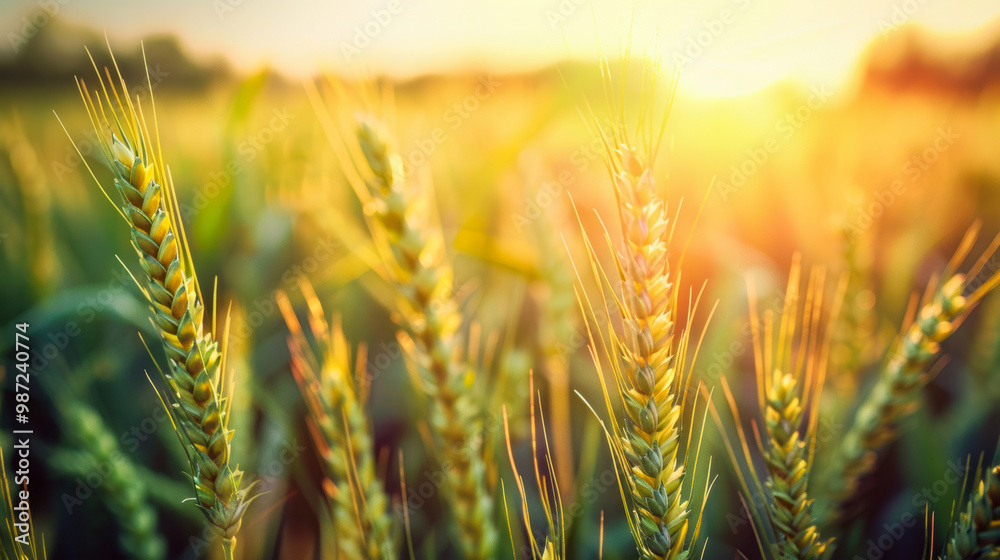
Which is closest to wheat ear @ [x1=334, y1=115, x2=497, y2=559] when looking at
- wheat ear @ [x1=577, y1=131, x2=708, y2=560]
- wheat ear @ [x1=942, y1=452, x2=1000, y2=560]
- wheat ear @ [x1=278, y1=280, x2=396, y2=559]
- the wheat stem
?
the wheat stem

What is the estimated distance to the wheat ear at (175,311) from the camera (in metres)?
0.60

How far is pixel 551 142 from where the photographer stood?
319 cm

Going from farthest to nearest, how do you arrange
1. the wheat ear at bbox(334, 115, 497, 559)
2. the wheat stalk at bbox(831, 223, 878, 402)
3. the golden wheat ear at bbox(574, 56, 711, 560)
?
the wheat stalk at bbox(831, 223, 878, 402), the wheat ear at bbox(334, 115, 497, 559), the golden wheat ear at bbox(574, 56, 711, 560)

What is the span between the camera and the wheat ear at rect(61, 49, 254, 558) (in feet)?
1.97

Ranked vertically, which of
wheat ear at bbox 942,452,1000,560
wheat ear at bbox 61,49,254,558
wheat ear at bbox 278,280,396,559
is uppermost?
wheat ear at bbox 61,49,254,558

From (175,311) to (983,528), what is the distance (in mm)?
1168

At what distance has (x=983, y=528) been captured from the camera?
0.66 m

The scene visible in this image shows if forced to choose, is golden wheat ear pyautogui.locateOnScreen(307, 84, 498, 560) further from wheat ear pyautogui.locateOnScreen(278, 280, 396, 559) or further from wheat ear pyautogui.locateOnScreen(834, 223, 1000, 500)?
wheat ear pyautogui.locateOnScreen(834, 223, 1000, 500)

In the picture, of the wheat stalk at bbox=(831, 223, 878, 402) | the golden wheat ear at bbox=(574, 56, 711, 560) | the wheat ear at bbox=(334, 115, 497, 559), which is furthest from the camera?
the wheat stalk at bbox=(831, 223, 878, 402)

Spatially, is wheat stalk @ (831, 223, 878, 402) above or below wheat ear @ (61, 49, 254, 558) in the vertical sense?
below

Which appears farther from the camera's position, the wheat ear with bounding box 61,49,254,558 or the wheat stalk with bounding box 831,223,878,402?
the wheat stalk with bounding box 831,223,878,402

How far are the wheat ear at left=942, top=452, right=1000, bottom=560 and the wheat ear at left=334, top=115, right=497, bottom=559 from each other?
0.71 metres

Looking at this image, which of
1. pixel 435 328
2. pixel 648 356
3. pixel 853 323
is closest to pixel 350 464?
pixel 435 328

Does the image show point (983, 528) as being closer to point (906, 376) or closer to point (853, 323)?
point (906, 376)
